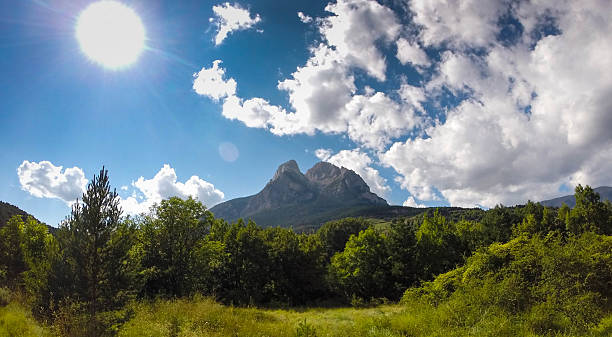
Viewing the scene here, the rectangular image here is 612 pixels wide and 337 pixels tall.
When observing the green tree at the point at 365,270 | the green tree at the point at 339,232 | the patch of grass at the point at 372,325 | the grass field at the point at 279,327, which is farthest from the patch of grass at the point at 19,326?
the green tree at the point at 339,232

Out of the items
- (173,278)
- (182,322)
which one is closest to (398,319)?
(182,322)

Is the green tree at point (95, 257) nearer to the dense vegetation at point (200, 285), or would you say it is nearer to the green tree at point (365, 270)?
the dense vegetation at point (200, 285)

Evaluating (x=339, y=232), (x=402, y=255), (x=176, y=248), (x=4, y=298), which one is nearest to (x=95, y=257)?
(x=4, y=298)

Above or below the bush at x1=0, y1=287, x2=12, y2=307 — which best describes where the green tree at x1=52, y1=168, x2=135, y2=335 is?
above

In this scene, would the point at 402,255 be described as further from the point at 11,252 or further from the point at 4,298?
the point at 11,252

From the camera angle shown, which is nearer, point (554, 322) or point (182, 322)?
point (554, 322)

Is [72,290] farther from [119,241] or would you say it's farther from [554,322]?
[554,322]

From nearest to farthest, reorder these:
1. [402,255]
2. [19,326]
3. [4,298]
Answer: [19,326] → [4,298] → [402,255]

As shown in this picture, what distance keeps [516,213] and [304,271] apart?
42.8 metres

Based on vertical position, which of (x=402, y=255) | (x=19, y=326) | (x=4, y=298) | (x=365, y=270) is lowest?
(x=365, y=270)

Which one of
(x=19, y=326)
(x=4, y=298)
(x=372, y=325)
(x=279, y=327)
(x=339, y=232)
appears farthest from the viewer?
(x=339, y=232)

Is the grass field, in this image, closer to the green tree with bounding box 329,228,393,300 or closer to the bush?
the bush

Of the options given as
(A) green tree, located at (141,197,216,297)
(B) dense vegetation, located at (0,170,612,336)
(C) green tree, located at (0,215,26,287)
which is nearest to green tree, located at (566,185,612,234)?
(B) dense vegetation, located at (0,170,612,336)

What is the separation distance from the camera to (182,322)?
11828 millimetres
